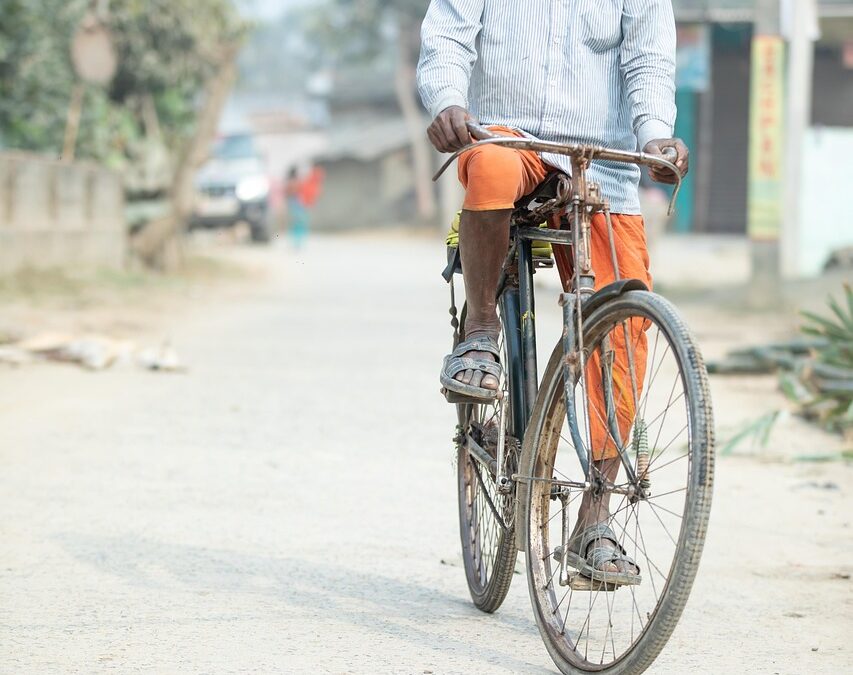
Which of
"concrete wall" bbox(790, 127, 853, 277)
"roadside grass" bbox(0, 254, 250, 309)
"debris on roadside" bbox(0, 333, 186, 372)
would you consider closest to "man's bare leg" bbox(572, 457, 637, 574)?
"debris on roadside" bbox(0, 333, 186, 372)

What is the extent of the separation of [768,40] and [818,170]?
10.9 feet

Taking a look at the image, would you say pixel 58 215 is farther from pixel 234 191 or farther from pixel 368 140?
pixel 368 140

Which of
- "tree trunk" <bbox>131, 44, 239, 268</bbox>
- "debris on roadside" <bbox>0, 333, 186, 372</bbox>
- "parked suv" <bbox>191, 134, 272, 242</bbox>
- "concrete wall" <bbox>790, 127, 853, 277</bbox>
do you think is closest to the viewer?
"debris on roadside" <bbox>0, 333, 186, 372</bbox>

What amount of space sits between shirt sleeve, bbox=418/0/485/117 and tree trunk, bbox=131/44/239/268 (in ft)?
41.8

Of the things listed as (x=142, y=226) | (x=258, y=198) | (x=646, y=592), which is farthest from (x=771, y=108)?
(x=258, y=198)

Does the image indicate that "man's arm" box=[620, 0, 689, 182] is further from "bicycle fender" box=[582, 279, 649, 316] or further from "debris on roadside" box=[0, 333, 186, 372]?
"debris on roadside" box=[0, 333, 186, 372]

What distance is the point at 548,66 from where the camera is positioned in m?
3.51

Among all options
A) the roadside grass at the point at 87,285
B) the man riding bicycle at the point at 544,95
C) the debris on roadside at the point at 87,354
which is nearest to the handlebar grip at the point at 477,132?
the man riding bicycle at the point at 544,95

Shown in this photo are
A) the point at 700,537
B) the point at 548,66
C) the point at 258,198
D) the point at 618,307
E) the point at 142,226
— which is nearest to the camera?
the point at 700,537

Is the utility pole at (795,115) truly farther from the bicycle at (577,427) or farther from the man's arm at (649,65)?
the bicycle at (577,427)

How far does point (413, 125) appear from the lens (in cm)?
3897

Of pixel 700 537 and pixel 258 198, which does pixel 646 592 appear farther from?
pixel 258 198

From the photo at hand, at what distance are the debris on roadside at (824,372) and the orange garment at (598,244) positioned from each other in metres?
3.35

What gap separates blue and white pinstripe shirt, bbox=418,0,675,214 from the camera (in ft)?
11.4
